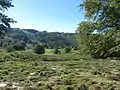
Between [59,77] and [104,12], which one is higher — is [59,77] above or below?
below

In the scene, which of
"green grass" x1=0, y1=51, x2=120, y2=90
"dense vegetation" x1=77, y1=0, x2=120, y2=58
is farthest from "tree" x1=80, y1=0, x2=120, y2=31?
"green grass" x1=0, y1=51, x2=120, y2=90

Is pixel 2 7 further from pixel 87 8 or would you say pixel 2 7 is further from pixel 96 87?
pixel 96 87

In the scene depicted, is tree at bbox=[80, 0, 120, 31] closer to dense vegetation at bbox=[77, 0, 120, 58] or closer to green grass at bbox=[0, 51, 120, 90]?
dense vegetation at bbox=[77, 0, 120, 58]

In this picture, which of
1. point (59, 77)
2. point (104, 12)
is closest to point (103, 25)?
point (104, 12)

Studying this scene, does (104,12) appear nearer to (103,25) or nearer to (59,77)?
(103,25)

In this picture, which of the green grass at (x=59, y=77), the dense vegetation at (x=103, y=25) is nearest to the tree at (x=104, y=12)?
the dense vegetation at (x=103, y=25)

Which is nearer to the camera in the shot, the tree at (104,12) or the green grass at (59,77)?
the green grass at (59,77)

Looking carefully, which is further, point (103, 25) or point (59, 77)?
point (103, 25)

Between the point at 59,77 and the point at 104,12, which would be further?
the point at 104,12

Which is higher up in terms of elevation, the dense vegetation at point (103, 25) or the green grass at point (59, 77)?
the dense vegetation at point (103, 25)

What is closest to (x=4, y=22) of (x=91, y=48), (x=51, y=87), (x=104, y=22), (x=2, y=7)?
(x=2, y=7)

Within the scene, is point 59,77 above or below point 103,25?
below

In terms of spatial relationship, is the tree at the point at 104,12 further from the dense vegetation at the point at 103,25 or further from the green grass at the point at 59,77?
the green grass at the point at 59,77

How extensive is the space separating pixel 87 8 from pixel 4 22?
55.3 ft
